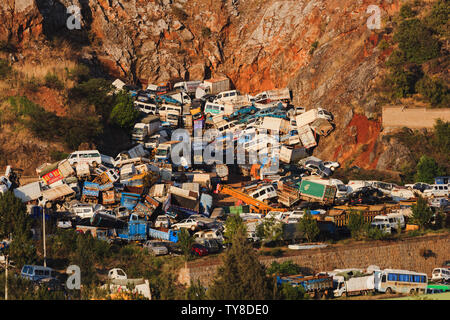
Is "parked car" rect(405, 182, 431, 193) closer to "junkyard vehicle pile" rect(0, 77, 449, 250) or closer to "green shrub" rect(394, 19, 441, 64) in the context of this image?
"junkyard vehicle pile" rect(0, 77, 449, 250)

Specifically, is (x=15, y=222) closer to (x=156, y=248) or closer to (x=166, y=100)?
(x=156, y=248)

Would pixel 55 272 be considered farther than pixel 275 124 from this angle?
No

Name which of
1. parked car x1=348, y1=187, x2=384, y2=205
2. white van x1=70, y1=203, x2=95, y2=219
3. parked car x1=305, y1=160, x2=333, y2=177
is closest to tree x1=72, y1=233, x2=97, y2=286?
white van x1=70, y1=203, x2=95, y2=219

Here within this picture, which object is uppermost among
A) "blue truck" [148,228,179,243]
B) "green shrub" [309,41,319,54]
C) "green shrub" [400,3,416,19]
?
"green shrub" [400,3,416,19]

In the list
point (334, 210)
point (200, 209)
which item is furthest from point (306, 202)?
point (200, 209)

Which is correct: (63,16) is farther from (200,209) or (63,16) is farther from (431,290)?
(431,290)

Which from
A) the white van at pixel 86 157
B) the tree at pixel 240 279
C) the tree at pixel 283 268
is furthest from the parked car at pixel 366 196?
the white van at pixel 86 157

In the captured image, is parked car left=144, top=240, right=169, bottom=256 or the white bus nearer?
the white bus

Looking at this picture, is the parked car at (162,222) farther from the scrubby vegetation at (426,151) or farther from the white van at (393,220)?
the scrubby vegetation at (426,151)
